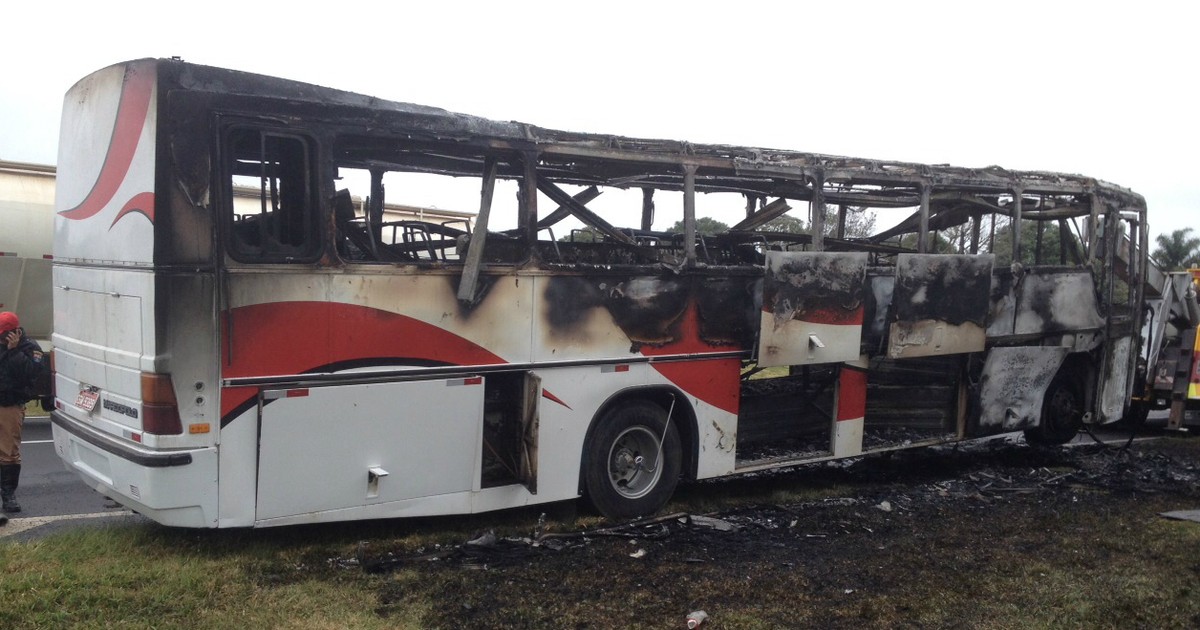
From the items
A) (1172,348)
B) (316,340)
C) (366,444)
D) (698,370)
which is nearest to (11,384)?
(316,340)

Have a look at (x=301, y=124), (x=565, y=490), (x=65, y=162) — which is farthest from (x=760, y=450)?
(x=65, y=162)

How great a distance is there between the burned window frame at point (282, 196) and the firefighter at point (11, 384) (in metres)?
2.38

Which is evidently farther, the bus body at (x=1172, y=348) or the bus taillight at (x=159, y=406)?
the bus body at (x=1172, y=348)

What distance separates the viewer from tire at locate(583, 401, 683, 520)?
7148mm

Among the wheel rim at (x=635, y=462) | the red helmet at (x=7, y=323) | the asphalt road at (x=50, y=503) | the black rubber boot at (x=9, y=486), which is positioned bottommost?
the asphalt road at (x=50, y=503)

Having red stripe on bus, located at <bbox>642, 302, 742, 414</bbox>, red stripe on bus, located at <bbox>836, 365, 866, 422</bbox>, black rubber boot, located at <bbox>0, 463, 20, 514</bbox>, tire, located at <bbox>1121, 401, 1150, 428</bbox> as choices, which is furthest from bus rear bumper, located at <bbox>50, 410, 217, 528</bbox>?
tire, located at <bbox>1121, 401, 1150, 428</bbox>

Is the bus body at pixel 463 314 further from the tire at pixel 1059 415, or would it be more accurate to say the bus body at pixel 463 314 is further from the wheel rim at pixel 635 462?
the tire at pixel 1059 415

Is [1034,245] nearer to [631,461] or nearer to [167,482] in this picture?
[631,461]

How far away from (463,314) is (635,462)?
2.05 metres

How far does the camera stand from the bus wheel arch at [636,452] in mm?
7145

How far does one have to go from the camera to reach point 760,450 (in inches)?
339

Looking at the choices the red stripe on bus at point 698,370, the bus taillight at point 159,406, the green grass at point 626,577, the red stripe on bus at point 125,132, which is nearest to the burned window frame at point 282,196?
the red stripe on bus at point 125,132

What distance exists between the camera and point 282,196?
5.79 meters

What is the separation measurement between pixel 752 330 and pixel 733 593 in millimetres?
3057
